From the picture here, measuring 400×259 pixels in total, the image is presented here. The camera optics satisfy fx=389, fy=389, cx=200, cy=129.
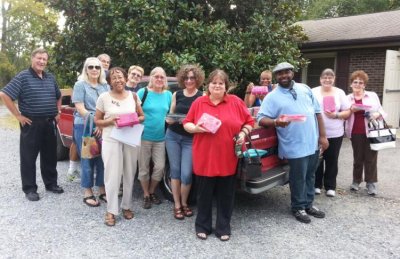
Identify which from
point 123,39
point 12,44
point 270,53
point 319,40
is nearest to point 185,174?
point 123,39

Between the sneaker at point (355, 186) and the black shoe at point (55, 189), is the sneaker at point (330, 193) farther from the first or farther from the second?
the black shoe at point (55, 189)

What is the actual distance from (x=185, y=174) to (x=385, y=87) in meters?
8.05

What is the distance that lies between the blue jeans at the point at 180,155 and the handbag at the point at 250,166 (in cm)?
67

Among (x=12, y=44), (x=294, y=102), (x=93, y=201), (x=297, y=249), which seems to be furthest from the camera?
(x=12, y=44)

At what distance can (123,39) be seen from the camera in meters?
8.29

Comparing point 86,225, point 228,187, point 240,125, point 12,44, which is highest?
point 12,44

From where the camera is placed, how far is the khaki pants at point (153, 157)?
4.52 meters

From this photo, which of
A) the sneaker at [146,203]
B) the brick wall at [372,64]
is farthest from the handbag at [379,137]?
the brick wall at [372,64]

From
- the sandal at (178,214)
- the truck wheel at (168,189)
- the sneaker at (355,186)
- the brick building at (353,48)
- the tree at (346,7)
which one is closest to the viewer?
the sandal at (178,214)

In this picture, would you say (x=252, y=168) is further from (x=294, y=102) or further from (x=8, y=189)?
(x=8, y=189)

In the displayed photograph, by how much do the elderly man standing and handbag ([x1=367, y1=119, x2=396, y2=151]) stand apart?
1173 mm

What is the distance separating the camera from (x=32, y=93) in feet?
15.7

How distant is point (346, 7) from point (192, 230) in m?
28.7

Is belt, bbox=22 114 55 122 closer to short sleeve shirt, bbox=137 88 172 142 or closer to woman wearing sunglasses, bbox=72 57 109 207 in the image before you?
woman wearing sunglasses, bbox=72 57 109 207
